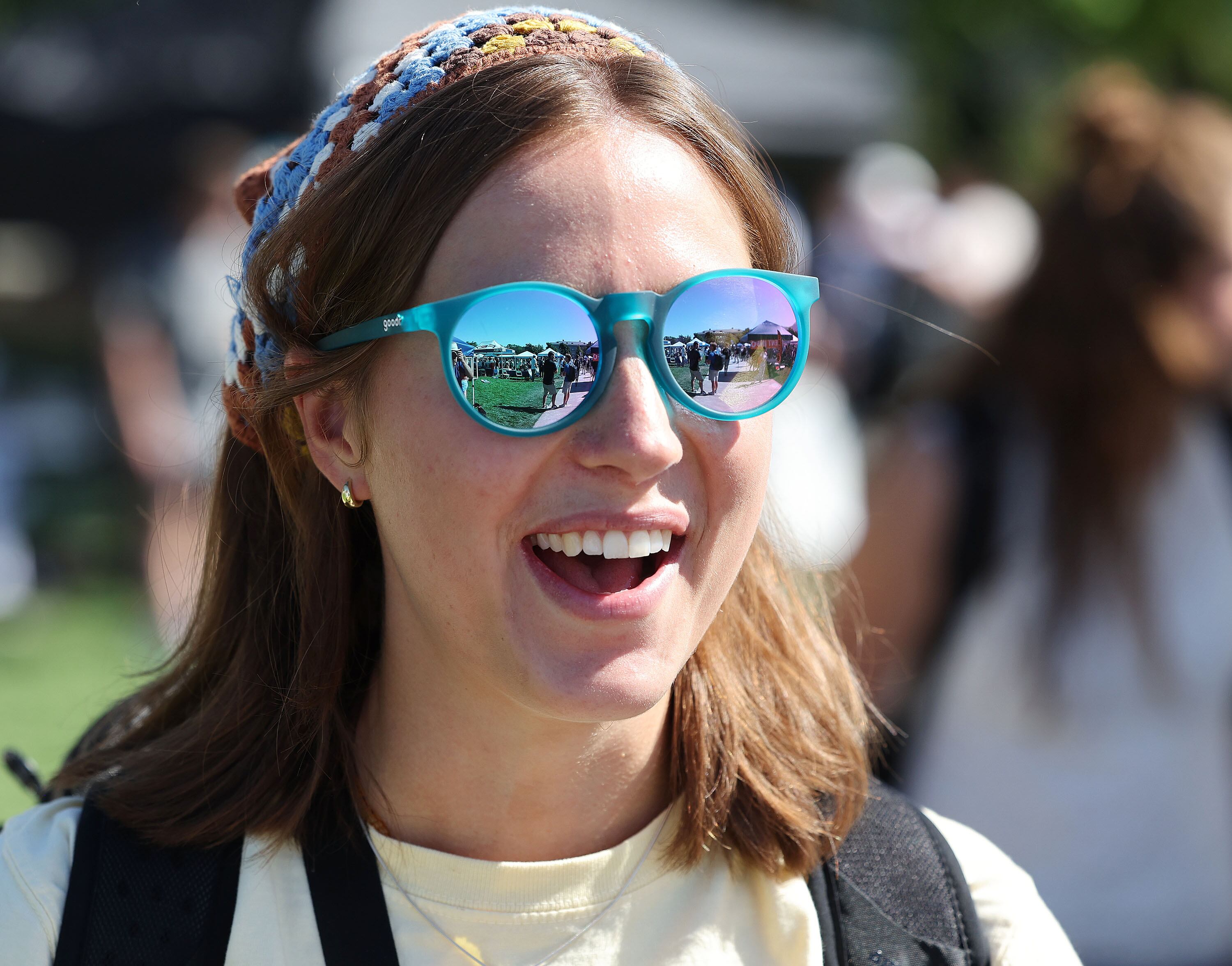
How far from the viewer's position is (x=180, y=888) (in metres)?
1.62

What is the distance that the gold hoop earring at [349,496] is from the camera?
1.75 metres

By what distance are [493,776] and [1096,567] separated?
1539 millimetres

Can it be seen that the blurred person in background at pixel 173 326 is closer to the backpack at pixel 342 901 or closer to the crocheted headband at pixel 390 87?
the crocheted headband at pixel 390 87

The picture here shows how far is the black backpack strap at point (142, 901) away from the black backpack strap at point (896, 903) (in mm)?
806

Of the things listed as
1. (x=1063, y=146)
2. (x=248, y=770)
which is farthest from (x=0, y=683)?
(x=1063, y=146)

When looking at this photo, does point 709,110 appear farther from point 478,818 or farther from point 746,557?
point 478,818

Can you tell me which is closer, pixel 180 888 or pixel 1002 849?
pixel 180 888

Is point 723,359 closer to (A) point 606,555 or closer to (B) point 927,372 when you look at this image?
(A) point 606,555

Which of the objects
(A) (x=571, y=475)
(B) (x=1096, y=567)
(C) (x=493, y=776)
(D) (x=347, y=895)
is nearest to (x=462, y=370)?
(A) (x=571, y=475)

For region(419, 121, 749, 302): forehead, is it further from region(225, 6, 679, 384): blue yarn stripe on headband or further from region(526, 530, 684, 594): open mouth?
region(526, 530, 684, 594): open mouth

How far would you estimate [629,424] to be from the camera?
59.6 inches

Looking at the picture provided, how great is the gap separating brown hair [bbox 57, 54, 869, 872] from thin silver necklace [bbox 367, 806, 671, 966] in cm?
7

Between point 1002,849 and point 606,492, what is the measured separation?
63.6 inches

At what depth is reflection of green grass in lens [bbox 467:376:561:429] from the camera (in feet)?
4.99
